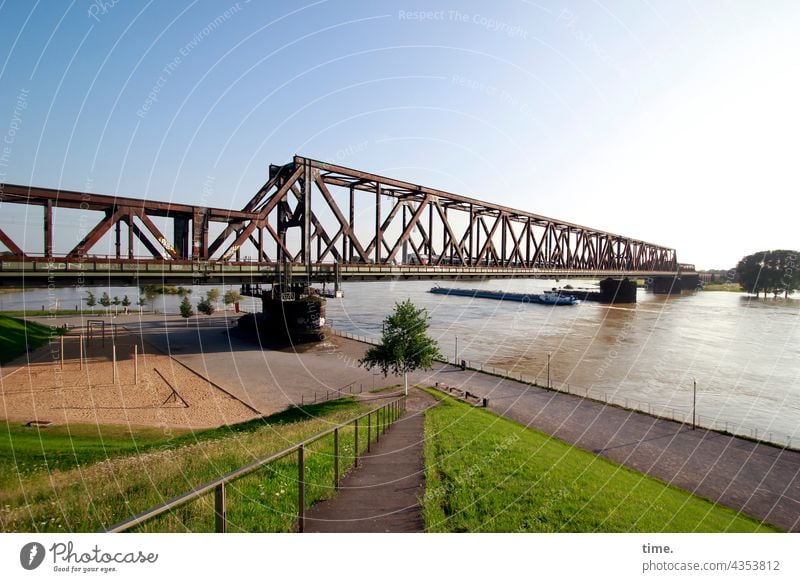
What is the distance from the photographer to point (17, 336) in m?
42.3

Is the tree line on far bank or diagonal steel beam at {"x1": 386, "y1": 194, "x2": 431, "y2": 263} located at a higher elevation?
diagonal steel beam at {"x1": 386, "y1": 194, "x2": 431, "y2": 263}

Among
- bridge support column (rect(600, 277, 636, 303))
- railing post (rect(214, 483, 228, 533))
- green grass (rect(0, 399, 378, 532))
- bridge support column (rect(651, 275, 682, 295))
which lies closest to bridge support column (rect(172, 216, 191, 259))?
green grass (rect(0, 399, 378, 532))

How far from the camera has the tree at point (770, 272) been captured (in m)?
87.5

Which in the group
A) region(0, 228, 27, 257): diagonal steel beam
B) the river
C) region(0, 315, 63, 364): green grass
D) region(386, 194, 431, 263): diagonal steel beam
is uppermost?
region(386, 194, 431, 263): diagonal steel beam

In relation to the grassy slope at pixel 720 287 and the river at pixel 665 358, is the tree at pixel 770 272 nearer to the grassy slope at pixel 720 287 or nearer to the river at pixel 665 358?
the river at pixel 665 358

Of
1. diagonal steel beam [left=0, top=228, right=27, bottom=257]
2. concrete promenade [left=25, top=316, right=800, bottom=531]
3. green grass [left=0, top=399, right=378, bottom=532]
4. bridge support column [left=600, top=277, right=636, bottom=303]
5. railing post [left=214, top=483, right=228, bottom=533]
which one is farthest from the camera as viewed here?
bridge support column [left=600, top=277, right=636, bottom=303]

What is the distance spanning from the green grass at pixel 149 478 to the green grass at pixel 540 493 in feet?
8.62

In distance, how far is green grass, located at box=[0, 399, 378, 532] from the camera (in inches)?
274

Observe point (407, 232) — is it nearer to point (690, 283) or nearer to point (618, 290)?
point (618, 290)

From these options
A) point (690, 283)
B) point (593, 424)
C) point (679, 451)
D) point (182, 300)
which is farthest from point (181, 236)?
point (690, 283)

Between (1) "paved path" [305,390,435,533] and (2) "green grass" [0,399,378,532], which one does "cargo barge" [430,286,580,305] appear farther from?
(1) "paved path" [305,390,435,533]

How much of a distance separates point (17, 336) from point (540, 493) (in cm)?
5752

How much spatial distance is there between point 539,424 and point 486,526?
16.2 meters

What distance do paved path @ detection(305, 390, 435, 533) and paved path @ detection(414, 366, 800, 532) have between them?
1287cm
